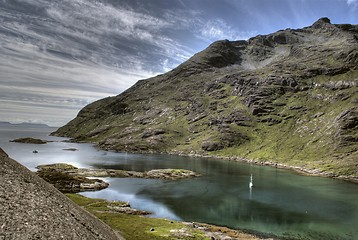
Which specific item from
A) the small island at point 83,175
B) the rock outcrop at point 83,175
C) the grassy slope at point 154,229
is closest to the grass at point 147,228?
the grassy slope at point 154,229

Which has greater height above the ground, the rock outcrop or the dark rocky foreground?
the dark rocky foreground

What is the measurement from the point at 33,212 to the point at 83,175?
145m

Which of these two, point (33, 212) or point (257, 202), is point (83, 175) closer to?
point (257, 202)

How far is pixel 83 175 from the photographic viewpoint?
167 meters

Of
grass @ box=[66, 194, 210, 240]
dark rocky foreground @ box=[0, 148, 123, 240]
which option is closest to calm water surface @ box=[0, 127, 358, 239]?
grass @ box=[66, 194, 210, 240]

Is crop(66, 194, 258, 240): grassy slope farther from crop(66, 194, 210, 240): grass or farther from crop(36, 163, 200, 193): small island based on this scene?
crop(36, 163, 200, 193): small island

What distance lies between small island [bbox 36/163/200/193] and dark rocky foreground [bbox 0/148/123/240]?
323ft

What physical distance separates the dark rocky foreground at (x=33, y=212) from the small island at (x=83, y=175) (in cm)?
9855

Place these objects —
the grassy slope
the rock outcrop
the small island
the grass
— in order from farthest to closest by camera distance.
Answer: the rock outcrop < the small island < the grassy slope < the grass

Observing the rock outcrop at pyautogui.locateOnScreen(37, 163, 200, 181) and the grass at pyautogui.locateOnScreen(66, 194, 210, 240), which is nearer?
the grass at pyautogui.locateOnScreen(66, 194, 210, 240)

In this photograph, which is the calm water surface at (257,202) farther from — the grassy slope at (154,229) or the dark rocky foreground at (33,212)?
the dark rocky foreground at (33,212)

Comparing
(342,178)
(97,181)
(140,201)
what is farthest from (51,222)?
(342,178)

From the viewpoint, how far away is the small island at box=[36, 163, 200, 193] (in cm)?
13275

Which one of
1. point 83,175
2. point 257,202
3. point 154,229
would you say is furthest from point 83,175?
point 154,229
